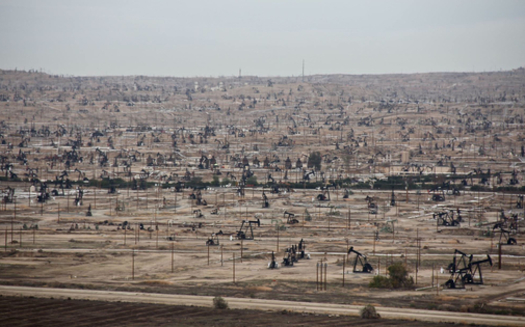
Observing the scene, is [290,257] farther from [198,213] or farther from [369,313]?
[198,213]

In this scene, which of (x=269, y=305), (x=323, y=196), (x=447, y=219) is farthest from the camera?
(x=323, y=196)

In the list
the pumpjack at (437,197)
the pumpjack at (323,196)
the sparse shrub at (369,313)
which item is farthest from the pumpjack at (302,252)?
the pumpjack at (437,197)

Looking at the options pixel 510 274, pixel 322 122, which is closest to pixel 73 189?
pixel 510 274

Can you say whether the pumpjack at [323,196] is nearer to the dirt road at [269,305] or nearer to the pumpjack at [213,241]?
the pumpjack at [213,241]

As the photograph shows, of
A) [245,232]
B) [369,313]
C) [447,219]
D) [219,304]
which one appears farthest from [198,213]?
[369,313]

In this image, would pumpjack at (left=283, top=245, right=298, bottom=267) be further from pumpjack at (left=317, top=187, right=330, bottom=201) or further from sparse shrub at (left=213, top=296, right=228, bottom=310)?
pumpjack at (left=317, top=187, right=330, bottom=201)

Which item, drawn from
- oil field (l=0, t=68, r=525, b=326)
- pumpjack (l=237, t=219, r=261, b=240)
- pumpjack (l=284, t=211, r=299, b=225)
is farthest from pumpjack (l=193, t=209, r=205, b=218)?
pumpjack (l=284, t=211, r=299, b=225)

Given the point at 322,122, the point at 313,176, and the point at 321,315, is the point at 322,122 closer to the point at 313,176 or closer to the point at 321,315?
the point at 313,176
